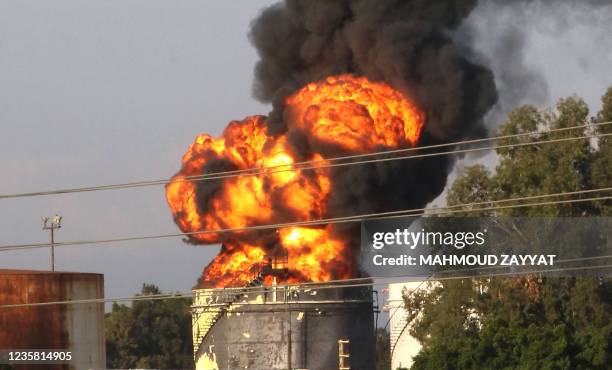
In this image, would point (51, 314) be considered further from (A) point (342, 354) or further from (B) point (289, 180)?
(B) point (289, 180)

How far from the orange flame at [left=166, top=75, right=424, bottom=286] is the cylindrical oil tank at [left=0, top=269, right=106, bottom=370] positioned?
13103 millimetres

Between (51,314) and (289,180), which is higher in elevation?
(289,180)

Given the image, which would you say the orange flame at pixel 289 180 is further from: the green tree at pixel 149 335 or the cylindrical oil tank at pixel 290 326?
the green tree at pixel 149 335

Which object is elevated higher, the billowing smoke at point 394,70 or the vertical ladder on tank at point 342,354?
the billowing smoke at point 394,70

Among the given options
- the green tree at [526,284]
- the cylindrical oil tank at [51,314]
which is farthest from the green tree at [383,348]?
the cylindrical oil tank at [51,314]

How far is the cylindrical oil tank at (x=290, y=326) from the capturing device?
6025cm

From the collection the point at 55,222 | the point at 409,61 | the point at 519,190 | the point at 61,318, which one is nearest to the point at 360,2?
the point at 409,61

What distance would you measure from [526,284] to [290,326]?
1212 cm

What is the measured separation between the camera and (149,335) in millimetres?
112750

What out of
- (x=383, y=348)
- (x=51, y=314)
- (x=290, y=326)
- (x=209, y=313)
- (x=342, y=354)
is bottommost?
(x=342, y=354)

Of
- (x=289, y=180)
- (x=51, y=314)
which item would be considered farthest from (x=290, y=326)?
(x=51, y=314)

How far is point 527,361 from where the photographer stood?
2083 inches

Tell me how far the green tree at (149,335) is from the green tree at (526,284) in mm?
48046

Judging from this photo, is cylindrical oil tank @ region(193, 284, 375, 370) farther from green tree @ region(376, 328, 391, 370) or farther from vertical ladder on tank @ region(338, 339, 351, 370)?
green tree @ region(376, 328, 391, 370)
